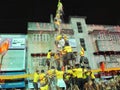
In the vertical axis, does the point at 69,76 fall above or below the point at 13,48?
below

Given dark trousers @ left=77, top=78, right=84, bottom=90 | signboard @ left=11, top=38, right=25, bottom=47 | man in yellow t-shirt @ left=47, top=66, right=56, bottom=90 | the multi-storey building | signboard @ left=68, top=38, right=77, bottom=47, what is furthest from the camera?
signboard @ left=68, top=38, right=77, bottom=47

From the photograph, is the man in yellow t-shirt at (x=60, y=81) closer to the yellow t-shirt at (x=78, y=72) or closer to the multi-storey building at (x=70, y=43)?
the yellow t-shirt at (x=78, y=72)

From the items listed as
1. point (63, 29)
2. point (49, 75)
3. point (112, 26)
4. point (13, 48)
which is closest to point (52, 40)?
point (63, 29)

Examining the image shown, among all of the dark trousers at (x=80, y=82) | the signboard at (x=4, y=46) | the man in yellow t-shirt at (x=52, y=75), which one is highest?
the signboard at (x=4, y=46)

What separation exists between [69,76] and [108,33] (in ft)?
75.6

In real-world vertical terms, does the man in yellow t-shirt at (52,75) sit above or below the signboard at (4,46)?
below

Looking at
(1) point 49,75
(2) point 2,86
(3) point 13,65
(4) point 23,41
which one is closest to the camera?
(1) point 49,75

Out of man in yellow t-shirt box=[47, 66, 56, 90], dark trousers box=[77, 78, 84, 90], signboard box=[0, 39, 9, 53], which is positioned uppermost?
signboard box=[0, 39, 9, 53]

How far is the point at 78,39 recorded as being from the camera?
35094mm

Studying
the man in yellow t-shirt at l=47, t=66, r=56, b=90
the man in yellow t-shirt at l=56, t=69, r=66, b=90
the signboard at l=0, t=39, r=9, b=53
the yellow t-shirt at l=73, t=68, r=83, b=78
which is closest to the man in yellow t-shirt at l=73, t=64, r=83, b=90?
the yellow t-shirt at l=73, t=68, r=83, b=78

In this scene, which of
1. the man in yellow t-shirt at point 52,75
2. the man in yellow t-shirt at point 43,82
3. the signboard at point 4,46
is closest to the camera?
the man in yellow t-shirt at point 43,82

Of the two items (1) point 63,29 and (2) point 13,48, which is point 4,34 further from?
(1) point 63,29

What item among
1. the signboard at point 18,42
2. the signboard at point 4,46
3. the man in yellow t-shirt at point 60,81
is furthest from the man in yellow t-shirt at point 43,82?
the signboard at point 4,46

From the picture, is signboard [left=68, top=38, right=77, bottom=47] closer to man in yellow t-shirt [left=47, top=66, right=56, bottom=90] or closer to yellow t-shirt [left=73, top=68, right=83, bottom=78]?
man in yellow t-shirt [left=47, top=66, right=56, bottom=90]
